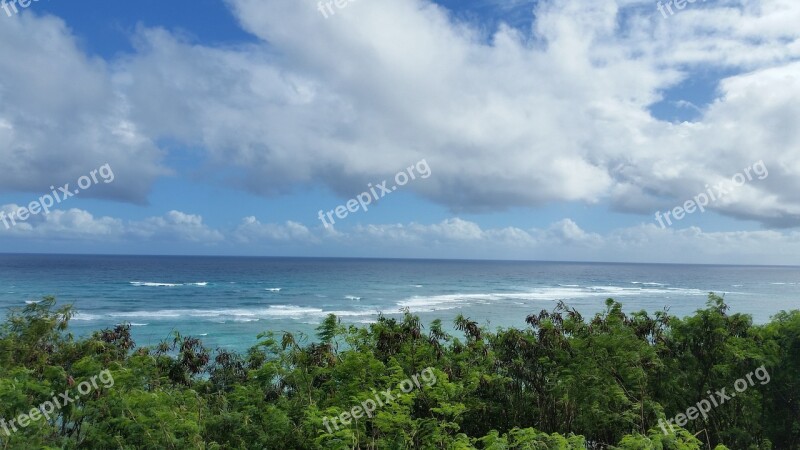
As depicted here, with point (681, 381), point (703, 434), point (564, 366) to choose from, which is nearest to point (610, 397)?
point (564, 366)

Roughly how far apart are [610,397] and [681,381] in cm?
241

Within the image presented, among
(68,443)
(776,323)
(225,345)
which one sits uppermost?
(776,323)

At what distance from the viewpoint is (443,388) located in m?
9.09

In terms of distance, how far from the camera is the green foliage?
7.59m

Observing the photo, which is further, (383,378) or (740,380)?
(740,380)

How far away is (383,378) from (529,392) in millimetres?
4836

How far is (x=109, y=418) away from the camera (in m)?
7.42

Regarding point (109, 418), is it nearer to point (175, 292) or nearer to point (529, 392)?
point (529, 392)

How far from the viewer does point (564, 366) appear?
464 inches

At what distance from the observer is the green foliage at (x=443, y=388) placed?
24.9ft

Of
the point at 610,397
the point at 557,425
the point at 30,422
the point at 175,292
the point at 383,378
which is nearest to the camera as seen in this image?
the point at 30,422

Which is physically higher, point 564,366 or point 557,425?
point 564,366

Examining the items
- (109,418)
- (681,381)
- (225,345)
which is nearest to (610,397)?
(681,381)

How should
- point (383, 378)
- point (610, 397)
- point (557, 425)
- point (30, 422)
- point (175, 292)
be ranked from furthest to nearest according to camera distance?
point (175, 292) < point (557, 425) < point (610, 397) < point (383, 378) < point (30, 422)
